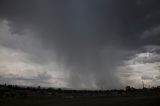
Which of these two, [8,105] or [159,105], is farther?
[8,105]

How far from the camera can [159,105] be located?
52656 millimetres

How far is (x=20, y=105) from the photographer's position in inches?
2608

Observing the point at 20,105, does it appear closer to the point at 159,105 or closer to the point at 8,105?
the point at 8,105

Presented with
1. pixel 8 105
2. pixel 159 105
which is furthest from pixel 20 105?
pixel 159 105

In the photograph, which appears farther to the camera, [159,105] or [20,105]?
[20,105]

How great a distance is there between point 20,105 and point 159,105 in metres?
38.2

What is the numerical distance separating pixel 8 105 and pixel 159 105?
40.3m

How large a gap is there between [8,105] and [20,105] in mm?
3471

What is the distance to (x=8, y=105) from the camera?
6438 cm
